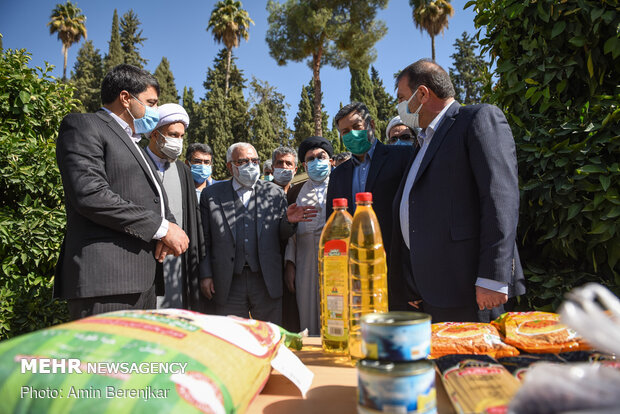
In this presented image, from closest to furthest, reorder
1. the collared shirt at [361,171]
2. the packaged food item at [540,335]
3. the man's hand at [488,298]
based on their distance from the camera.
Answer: the packaged food item at [540,335]
the man's hand at [488,298]
the collared shirt at [361,171]

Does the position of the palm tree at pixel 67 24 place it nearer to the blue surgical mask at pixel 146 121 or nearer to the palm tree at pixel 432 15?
the palm tree at pixel 432 15

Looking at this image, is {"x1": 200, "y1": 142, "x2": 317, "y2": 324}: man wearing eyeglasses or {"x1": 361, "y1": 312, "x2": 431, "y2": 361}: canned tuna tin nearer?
{"x1": 361, "y1": 312, "x2": 431, "y2": 361}: canned tuna tin

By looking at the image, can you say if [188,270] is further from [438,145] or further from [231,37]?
[231,37]

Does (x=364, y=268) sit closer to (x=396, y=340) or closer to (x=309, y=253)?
(x=396, y=340)

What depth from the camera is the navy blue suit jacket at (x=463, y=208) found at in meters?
2.07

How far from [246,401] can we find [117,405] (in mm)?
323

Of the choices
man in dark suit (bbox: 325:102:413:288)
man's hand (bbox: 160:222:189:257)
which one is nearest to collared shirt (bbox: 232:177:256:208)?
man in dark suit (bbox: 325:102:413:288)

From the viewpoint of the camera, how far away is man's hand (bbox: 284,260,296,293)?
3.99 metres

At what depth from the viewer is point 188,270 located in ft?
11.3

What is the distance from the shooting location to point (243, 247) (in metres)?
3.69

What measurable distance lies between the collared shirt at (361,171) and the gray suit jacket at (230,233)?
0.82m

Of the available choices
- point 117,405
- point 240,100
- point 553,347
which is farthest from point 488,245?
point 240,100

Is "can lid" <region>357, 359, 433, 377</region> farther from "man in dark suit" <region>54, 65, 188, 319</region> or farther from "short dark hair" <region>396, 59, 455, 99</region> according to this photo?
"short dark hair" <region>396, 59, 455, 99</region>

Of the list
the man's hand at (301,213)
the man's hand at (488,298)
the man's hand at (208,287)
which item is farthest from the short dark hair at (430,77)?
the man's hand at (208,287)
